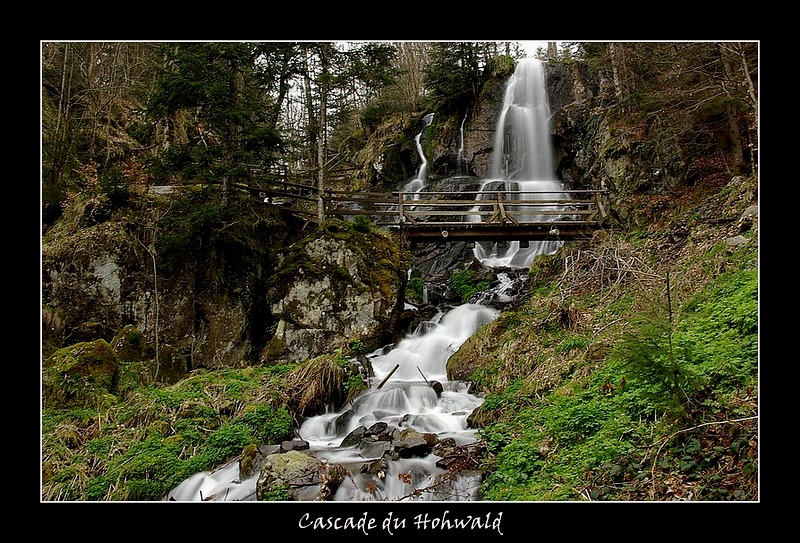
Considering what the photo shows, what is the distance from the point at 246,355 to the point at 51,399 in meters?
3.90

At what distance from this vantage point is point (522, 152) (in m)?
20.4

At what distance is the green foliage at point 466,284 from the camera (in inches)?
595

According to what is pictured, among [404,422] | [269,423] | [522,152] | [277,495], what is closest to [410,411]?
[404,422]

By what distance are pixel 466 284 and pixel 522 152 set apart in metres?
7.75

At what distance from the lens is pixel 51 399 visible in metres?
7.68

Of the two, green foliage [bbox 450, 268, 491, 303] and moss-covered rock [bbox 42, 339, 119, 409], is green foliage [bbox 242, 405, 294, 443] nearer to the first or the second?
moss-covered rock [bbox 42, 339, 119, 409]

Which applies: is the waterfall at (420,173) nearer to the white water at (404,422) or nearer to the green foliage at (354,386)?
the white water at (404,422)

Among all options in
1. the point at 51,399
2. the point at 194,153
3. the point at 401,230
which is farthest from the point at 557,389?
the point at 194,153

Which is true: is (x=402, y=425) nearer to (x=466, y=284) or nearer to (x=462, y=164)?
(x=466, y=284)

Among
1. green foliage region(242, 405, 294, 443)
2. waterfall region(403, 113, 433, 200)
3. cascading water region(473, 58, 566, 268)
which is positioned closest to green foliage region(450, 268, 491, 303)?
cascading water region(473, 58, 566, 268)

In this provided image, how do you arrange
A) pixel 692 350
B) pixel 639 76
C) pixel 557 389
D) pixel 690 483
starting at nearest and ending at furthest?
pixel 690 483 → pixel 692 350 → pixel 557 389 → pixel 639 76

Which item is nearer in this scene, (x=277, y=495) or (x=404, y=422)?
(x=277, y=495)
